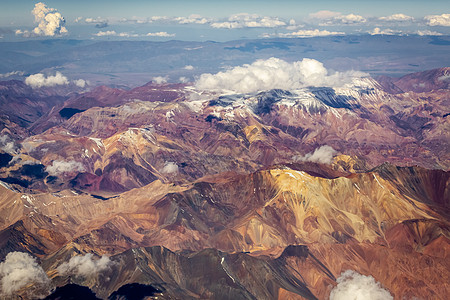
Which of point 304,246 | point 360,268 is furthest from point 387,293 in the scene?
point 304,246

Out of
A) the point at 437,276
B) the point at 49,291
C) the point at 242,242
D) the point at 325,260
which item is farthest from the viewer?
the point at 242,242

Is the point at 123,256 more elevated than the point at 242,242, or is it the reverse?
the point at 123,256

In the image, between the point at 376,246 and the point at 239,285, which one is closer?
the point at 239,285

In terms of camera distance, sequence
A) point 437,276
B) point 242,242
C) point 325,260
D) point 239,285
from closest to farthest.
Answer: point 239,285 → point 437,276 → point 325,260 → point 242,242

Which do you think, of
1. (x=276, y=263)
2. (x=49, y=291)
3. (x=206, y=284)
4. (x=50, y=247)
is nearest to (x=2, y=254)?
(x=50, y=247)

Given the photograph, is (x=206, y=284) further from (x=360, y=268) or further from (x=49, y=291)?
(x=360, y=268)

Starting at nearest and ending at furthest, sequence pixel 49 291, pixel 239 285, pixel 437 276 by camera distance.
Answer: pixel 49 291, pixel 239 285, pixel 437 276

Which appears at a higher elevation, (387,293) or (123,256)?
(123,256)

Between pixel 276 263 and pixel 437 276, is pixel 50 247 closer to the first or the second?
pixel 276 263

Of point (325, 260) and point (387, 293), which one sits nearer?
point (387, 293)
